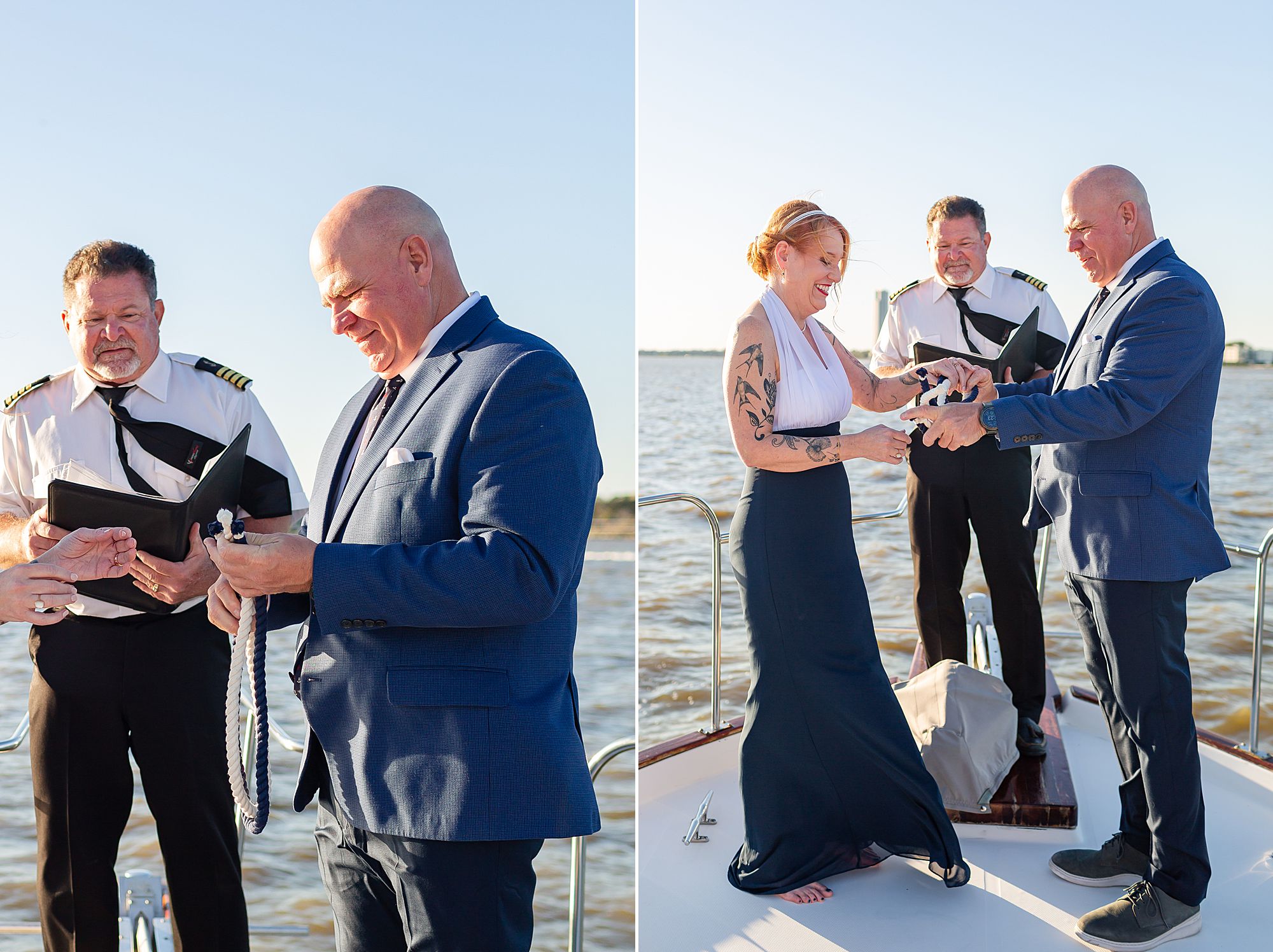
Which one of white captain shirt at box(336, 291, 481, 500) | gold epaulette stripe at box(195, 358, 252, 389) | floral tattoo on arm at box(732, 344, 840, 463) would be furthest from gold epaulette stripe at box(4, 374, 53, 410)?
floral tattoo on arm at box(732, 344, 840, 463)

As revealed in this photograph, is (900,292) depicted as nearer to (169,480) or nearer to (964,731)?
(964,731)

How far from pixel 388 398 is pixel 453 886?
797 mm

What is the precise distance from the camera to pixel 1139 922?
108 inches

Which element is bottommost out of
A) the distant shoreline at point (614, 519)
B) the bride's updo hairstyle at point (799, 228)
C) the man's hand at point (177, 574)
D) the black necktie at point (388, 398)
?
the distant shoreline at point (614, 519)

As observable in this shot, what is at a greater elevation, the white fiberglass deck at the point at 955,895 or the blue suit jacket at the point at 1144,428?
the blue suit jacket at the point at 1144,428

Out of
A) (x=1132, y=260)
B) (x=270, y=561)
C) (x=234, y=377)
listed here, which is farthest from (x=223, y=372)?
(x=1132, y=260)

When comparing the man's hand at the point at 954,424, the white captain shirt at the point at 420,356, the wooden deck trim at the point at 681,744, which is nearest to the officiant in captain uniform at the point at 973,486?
the man's hand at the point at 954,424

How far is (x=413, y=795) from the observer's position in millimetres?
1583

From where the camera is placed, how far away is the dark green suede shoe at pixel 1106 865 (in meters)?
3.02

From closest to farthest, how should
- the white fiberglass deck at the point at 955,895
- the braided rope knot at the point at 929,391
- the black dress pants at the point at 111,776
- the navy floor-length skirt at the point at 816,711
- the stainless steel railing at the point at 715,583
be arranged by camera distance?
the black dress pants at the point at 111,776, the white fiberglass deck at the point at 955,895, the navy floor-length skirt at the point at 816,711, the braided rope knot at the point at 929,391, the stainless steel railing at the point at 715,583

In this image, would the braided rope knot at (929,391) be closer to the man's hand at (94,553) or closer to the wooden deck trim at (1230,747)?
the wooden deck trim at (1230,747)

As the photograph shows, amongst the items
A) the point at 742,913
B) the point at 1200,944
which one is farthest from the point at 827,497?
the point at 1200,944

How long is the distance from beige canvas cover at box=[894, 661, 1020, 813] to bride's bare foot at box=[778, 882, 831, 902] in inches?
22.0

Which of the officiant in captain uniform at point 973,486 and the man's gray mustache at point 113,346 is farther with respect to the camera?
the officiant in captain uniform at point 973,486
